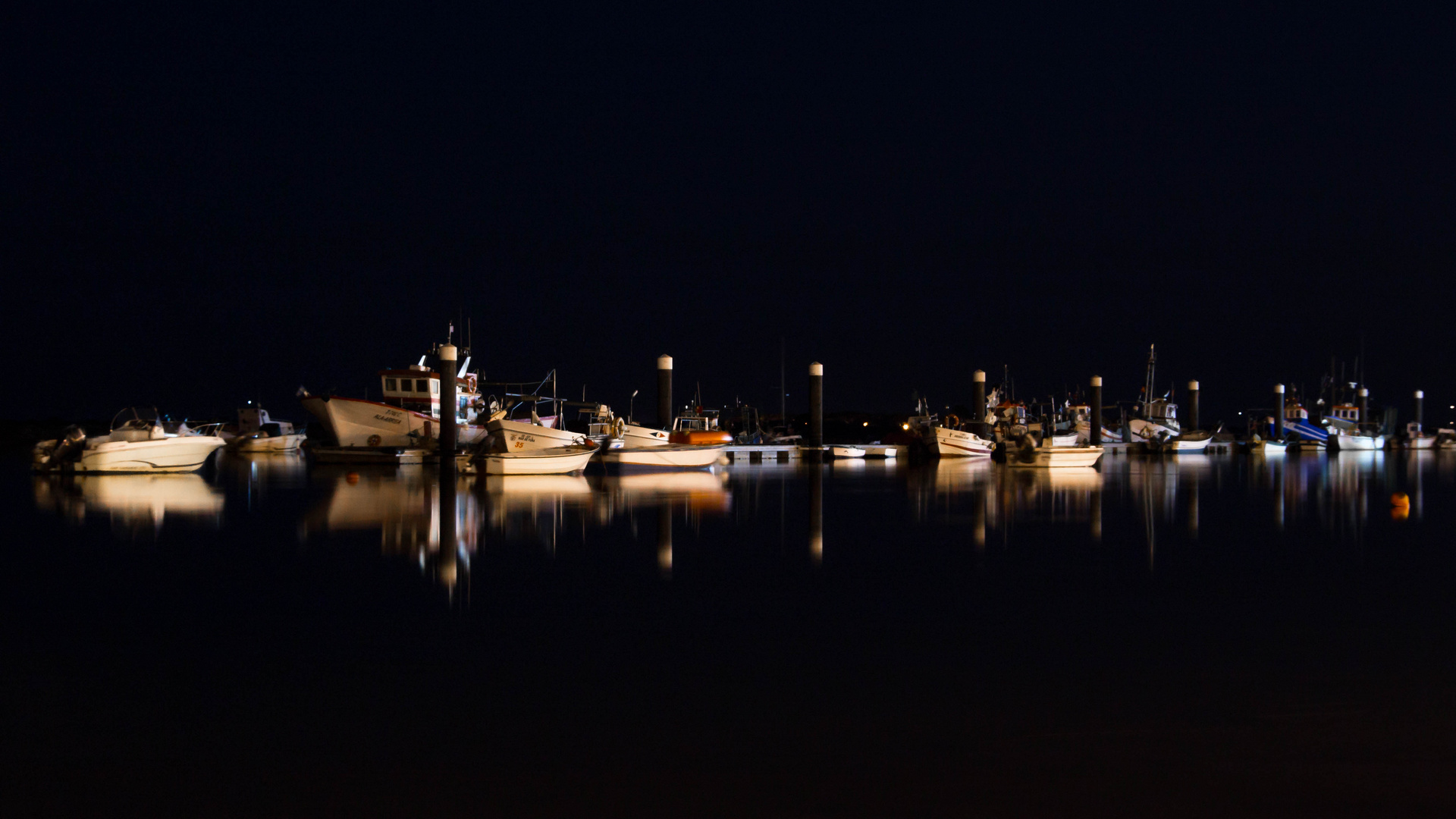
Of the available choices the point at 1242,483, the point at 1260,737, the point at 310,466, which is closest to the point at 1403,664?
the point at 1260,737

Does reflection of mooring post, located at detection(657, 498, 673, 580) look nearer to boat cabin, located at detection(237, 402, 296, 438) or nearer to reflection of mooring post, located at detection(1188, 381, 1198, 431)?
boat cabin, located at detection(237, 402, 296, 438)

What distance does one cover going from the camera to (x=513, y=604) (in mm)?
8992

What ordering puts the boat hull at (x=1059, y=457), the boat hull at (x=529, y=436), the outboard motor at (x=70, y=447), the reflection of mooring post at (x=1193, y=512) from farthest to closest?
the boat hull at (x=1059, y=457), the boat hull at (x=529, y=436), the outboard motor at (x=70, y=447), the reflection of mooring post at (x=1193, y=512)

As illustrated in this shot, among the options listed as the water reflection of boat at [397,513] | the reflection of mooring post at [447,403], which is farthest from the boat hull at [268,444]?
the water reflection of boat at [397,513]

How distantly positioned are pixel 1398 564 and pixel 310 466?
30.9 m

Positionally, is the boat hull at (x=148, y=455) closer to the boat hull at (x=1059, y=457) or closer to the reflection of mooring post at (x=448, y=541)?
the reflection of mooring post at (x=448, y=541)

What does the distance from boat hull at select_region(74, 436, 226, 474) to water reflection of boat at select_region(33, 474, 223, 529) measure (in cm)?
24

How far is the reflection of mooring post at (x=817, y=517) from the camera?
1276cm

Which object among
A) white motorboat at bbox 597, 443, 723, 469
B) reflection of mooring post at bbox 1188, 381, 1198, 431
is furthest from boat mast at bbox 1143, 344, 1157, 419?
white motorboat at bbox 597, 443, 723, 469

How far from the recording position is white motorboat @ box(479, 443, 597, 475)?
84.0 ft

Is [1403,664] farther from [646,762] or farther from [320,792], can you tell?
[320,792]

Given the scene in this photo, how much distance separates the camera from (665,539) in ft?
45.2

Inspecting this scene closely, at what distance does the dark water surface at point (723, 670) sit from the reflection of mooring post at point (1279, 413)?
2117 inches

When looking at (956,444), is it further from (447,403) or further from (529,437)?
(447,403)
